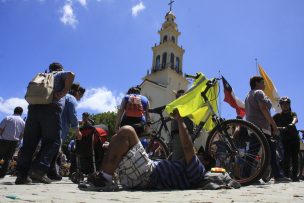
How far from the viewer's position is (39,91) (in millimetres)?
4566

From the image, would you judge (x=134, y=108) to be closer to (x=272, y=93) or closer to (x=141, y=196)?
(x=141, y=196)

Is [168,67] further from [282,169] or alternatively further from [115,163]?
[115,163]

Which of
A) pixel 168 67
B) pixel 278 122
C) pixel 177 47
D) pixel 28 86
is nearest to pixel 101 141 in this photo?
pixel 28 86

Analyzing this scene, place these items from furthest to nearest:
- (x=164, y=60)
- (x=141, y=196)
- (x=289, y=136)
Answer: (x=164, y=60) → (x=289, y=136) → (x=141, y=196)

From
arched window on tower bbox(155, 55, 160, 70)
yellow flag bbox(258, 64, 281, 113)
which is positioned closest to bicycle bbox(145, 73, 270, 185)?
yellow flag bbox(258, 64, 281, 113)

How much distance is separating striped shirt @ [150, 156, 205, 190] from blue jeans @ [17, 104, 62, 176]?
194 cm

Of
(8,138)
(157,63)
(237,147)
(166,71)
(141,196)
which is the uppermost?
(157,63)

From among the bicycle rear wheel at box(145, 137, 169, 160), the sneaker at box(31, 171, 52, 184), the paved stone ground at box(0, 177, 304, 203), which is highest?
the bicycle rear wheel at box(145, 137, 169, 160)

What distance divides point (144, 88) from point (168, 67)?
14.1 ft

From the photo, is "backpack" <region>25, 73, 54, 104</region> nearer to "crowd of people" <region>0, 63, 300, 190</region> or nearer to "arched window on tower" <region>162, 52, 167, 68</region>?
"crowd of people" <region>0, 63, 300, 190</region>

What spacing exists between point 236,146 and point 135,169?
182cm

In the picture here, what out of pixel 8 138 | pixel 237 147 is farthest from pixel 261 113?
pixel 8 138

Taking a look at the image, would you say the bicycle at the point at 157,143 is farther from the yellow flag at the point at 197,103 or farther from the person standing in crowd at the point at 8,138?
the person standing in crowd at the point at 8,138

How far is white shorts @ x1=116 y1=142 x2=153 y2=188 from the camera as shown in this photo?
3398mm
